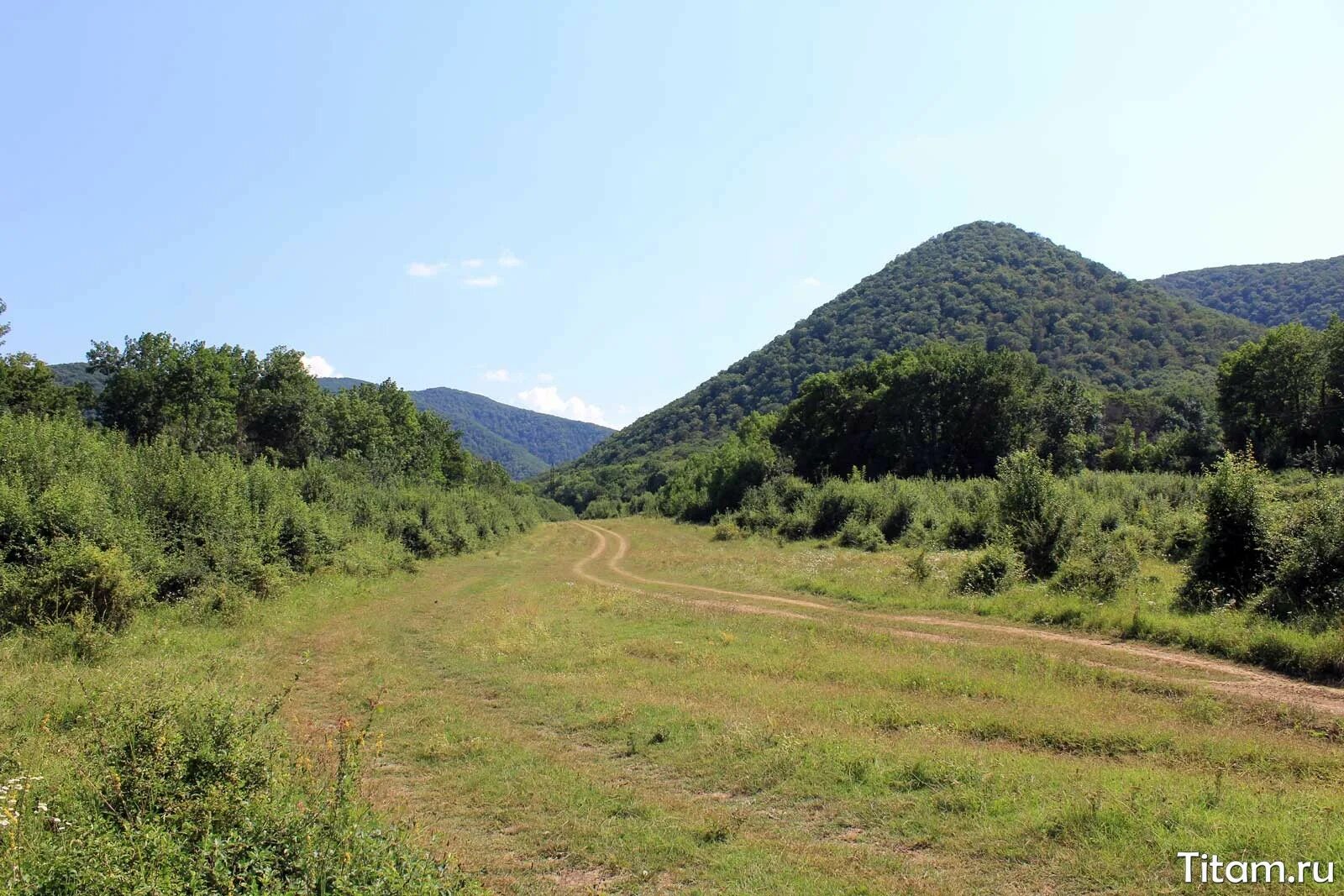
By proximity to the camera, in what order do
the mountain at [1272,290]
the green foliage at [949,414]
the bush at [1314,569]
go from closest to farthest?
the bush at [1314,569], the green foliage at [949,414], the mountain at [1272,290]

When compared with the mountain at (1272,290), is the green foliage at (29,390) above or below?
below

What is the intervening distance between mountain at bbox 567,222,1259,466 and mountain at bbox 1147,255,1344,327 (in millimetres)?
18984

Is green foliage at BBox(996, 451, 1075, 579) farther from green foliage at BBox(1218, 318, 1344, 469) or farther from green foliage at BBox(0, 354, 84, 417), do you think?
green foliage at BBox(0, 354, 84, 417)

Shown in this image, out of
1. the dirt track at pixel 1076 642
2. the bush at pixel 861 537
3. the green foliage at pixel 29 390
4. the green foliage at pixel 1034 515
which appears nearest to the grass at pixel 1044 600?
the dirt track at pixel 1076 642

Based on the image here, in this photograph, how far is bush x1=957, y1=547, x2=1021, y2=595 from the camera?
68.4 ft

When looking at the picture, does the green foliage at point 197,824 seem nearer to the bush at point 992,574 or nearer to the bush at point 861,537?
the bush at point 992,574

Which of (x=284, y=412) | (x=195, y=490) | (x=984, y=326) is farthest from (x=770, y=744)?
(x=984, y=326)

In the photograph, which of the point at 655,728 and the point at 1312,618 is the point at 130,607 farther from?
the point at 1312,618

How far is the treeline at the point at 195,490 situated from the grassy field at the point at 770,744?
2.12 m

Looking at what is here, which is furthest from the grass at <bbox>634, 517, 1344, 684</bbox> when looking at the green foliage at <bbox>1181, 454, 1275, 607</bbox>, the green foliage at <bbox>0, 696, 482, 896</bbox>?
the green foliage at <bbox>0, 696, 482, 896</bbox>

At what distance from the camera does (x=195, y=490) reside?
22.9m

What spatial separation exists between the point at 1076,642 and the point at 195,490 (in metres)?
25.3

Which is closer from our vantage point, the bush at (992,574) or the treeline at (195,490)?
the treeline at (195,490)

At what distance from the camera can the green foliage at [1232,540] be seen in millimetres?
16375
